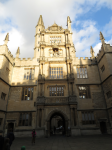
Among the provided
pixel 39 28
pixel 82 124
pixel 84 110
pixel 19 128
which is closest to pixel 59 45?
pixel 39 28

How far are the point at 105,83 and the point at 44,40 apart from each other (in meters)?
15.6

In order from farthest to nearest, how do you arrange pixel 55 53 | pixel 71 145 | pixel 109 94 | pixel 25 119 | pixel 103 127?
pixel 55 53, pixel 103 127, pixel 25 119, pixel 109 94, pixel 71 145

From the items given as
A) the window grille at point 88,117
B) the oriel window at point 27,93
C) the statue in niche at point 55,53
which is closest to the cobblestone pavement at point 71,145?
the window grille at point 88,117

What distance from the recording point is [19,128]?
17422 millimetres

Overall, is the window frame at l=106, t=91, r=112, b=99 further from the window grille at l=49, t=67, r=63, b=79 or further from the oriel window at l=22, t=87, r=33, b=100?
the oriel window at l=22, t=87, r=33, b=100

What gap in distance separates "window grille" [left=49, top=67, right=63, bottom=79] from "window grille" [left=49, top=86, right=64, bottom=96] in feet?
6.55

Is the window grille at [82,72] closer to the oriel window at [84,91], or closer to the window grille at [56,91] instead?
the oriel window at [84,91]

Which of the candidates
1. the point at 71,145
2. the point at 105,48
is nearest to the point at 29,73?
the point at 105,48

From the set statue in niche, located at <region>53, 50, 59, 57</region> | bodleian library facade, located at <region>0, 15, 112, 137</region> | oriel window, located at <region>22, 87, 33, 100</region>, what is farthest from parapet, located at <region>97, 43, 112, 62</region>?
oriel window, located at <region>22, 87, 33, 100</region>

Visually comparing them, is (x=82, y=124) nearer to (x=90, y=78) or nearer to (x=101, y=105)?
(x=101, y=105)

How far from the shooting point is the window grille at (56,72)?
20783 millimetres

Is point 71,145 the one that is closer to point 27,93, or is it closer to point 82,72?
point 27,93

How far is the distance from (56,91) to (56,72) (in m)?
3.77

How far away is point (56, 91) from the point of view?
19547 mm
